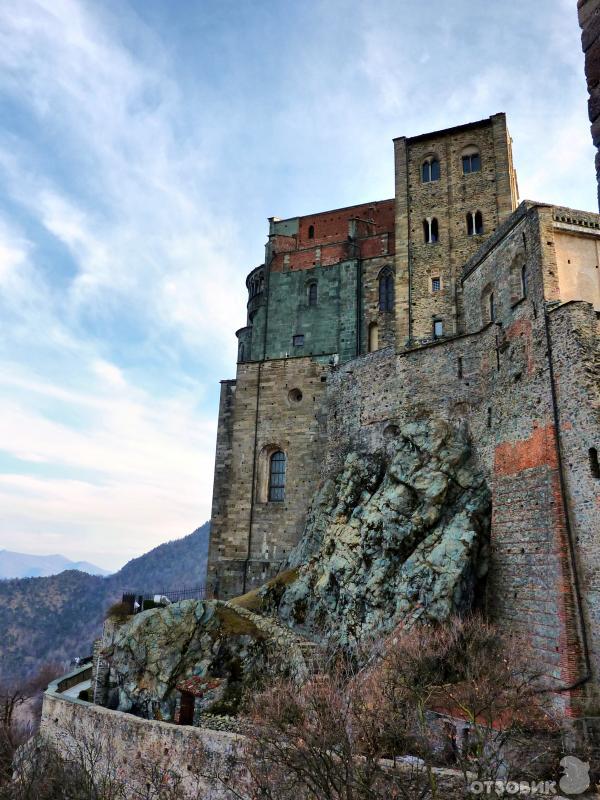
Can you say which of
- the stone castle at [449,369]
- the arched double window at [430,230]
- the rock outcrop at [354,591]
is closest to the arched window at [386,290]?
the stone castle at [449,369]

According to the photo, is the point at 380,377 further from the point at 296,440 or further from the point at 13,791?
the point at 13,791

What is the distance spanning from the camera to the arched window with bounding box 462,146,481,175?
118 feet

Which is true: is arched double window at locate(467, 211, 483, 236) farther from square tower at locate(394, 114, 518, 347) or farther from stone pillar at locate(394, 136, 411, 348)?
stone pillar at locate(394, 136, 411, 348)

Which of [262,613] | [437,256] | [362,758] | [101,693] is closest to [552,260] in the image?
[437,256]

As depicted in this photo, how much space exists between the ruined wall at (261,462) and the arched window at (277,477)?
1.12ft

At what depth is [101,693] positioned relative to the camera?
1105 inches

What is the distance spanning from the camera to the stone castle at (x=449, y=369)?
2072 centimetres

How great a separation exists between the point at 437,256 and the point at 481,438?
13.4m

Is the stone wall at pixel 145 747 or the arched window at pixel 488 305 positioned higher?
the arched window at pixel 488 305

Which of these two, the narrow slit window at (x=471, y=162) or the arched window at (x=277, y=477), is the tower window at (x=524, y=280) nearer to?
the narrow slit window at (x=471, y=162)

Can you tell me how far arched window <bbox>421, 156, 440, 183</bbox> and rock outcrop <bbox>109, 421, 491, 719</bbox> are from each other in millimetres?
17514

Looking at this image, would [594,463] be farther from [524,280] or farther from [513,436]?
[524,280]

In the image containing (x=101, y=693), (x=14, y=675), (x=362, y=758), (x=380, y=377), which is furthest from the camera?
(x=14, y=675)

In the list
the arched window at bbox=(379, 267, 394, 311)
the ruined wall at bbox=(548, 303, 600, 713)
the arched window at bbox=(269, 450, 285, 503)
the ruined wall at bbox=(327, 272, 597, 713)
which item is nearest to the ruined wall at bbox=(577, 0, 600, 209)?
the ruined wall at bbox=(548, 303, 600, 713)
